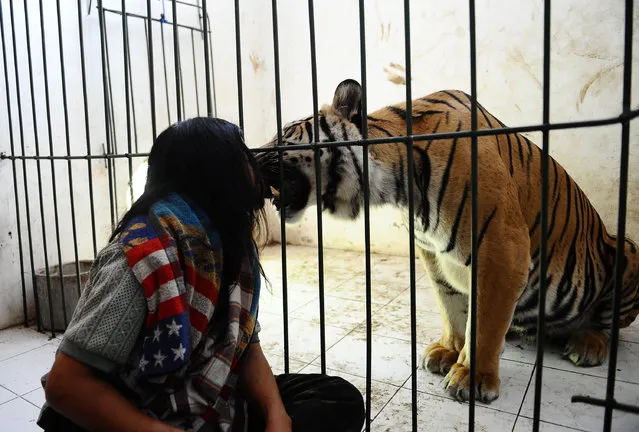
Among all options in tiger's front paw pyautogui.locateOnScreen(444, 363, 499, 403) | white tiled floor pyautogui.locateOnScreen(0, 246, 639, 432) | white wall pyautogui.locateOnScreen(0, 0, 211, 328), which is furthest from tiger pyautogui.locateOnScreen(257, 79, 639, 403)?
white wall pyautogui.locateOnScreen(0, 0, 211, 328)

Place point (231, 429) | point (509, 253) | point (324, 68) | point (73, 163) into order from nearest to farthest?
1. point (231, 429)
2. point (509, 253)
3. point (73, 163)
4. point (324, 68)

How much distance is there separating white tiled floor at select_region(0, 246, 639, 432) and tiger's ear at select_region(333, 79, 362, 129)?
1101 millimetres

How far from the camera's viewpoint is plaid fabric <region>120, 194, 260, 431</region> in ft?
2.91

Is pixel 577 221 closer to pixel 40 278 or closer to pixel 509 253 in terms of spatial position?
pixel 509 253

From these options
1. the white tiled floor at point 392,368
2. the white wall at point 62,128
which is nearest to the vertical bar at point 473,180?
the white tiled floor at point 392,368

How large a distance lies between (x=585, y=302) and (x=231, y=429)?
195 cm

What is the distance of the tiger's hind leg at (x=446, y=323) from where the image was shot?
7.55 ft

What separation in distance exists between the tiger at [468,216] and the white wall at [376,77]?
5.51 ft

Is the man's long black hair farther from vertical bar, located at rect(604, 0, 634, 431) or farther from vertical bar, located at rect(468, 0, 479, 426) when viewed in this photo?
vertical bar, located at rect(604, 0, 634, 431)

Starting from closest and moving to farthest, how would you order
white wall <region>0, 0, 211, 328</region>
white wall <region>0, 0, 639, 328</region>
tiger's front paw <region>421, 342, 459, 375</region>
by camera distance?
tiger's front paw <region>421, 342, 459, 375</region> → white wall <region>0, 0, 211, 328</region> → white wall <region>0, 0, 639, 328</region>

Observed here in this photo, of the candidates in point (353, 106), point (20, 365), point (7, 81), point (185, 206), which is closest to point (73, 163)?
point (7, 81)

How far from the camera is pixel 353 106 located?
6.70 feet

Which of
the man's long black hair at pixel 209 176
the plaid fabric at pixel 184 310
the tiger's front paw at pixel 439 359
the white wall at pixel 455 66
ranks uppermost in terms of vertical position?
the white wall at pixel 455 66

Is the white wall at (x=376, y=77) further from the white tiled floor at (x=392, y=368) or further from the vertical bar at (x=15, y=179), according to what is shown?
the white tiled floor at (x=392, y=368)
